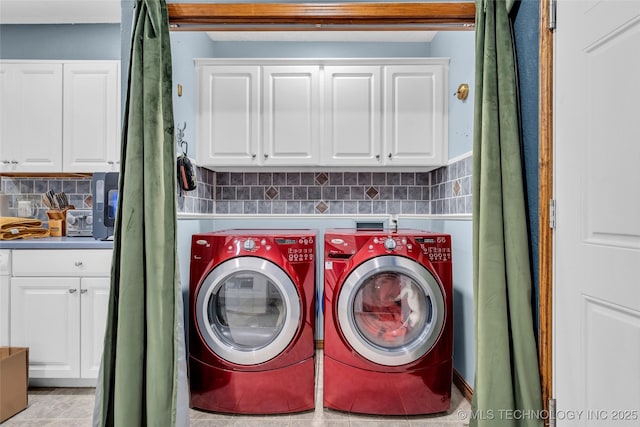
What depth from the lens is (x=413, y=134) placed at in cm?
271

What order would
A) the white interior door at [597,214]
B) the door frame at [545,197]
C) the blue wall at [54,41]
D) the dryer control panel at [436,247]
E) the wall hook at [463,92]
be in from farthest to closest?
the blue wall at [54,41] → the wall hook at [463,92] → the dryer control panel at [436,247] → the door frame at [545,197] → the white interior door at [597,214]

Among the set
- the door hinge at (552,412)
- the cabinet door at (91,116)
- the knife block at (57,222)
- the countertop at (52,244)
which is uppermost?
the cabinet door at (91,116)

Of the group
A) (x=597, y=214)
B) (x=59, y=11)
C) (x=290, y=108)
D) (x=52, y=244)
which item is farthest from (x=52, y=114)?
(x=597, y=214)

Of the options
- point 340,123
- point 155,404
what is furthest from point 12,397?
point 340,123

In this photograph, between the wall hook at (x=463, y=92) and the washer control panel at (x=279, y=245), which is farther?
the wall hook at (x=463, y=92)

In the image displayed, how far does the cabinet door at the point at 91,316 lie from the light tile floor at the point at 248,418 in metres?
0.22

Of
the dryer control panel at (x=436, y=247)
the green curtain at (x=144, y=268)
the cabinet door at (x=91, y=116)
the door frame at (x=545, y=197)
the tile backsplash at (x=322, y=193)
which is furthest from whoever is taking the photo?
the tile backsplash at (x=322, y=193)

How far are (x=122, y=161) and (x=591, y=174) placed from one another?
178 cm

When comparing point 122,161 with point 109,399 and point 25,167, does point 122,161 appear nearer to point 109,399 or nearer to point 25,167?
point 109,399

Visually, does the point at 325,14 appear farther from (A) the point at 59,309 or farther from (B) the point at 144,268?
(A) the point at 59,309

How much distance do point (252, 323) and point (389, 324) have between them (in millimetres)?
769

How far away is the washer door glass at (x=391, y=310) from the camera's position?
2027 mm

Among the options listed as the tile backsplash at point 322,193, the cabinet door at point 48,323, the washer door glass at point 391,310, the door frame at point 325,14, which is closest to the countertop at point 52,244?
the cabinet door at point 48,323

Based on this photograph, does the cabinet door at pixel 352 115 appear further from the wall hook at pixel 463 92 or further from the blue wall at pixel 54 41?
the blue wall at pixel 54 41
